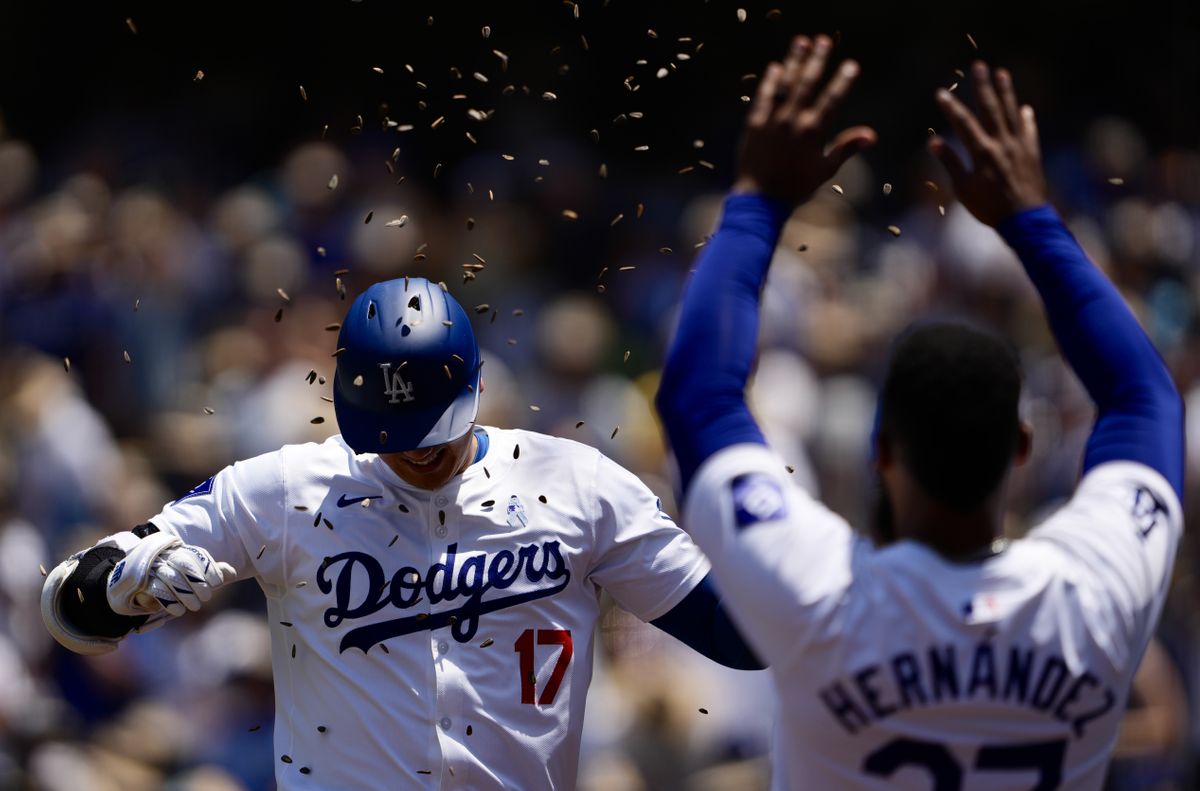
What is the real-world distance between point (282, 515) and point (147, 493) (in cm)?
455

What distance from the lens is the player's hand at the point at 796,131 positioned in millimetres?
3064

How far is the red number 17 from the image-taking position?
443 centimetres

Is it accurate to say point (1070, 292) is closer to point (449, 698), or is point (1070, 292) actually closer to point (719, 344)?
point (719, 344)

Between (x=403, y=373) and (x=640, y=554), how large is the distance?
79cm

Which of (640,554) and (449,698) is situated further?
(640,554)

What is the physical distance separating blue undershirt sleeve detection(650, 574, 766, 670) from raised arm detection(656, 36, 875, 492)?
1.46m

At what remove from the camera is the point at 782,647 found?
2.86 metres

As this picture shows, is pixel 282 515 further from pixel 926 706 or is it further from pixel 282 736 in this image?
pixel 926 706

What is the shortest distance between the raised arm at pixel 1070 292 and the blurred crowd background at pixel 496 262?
2159 millimetres

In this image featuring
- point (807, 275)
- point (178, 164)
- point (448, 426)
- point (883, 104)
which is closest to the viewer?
point (448, 426)

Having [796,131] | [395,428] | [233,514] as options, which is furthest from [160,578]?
[796,131]

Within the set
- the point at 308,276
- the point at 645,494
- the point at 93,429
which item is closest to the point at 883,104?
the point at 308,276

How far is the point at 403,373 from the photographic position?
434 cm

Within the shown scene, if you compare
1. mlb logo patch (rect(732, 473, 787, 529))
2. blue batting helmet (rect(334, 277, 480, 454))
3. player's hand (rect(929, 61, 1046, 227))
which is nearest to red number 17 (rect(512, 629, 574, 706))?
blue batting helmet (rect(334, 277, 480, 454))
